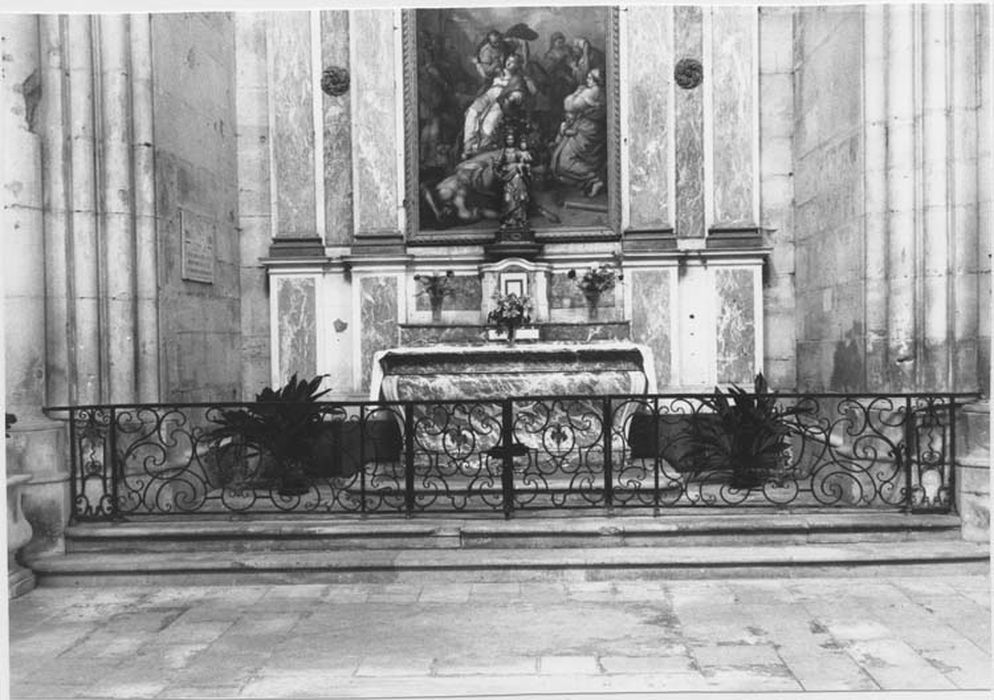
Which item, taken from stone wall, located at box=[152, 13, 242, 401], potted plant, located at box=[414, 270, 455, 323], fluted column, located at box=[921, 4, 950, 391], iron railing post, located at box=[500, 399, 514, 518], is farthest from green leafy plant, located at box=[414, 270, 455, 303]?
fluted column, located at box=[921, 4, 950, 391]

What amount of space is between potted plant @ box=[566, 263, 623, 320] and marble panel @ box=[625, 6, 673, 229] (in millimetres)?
512

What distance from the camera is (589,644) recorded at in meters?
5.00

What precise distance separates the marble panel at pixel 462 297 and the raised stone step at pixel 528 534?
336 cm

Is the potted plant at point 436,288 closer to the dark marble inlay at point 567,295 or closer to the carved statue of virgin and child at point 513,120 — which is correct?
the carved statue of virgin and child at point 513,120

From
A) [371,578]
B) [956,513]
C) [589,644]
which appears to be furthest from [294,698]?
[956,513]

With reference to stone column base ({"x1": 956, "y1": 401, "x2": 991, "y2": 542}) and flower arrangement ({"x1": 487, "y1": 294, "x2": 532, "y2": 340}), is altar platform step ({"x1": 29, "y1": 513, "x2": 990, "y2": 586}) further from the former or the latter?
flower arrangement ({"x1": 487, "y1": 294, "x2": 532, "y2": 340})

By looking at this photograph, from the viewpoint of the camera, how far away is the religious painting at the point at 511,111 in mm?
9414

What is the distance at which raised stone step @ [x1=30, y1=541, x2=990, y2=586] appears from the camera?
616 cm

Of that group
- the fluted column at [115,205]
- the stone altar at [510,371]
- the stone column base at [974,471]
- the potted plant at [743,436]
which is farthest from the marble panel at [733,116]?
the fluted column at [115,205]

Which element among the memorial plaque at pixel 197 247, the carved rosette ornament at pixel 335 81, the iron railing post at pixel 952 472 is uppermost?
the carved rosette ornament at pixel 335 81

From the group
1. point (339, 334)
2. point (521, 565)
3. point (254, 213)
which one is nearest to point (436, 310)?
point (339, 334)

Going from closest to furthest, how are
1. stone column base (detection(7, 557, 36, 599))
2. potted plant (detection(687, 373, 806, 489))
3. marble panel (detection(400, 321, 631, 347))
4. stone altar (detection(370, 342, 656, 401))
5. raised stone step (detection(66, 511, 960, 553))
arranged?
stone column base (detection(7, 557, 36, 599)) → raised stone step (detection(66, 511, 960, 553)) → potted plant (detection(687, 373, 806, 489)) → stone altar (detection(370, 342, 656, 401)) → marble panel (detection(400, 321, 631, 347))

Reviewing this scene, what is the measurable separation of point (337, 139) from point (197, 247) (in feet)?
6.36

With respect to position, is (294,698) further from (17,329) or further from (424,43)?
(424,43)
